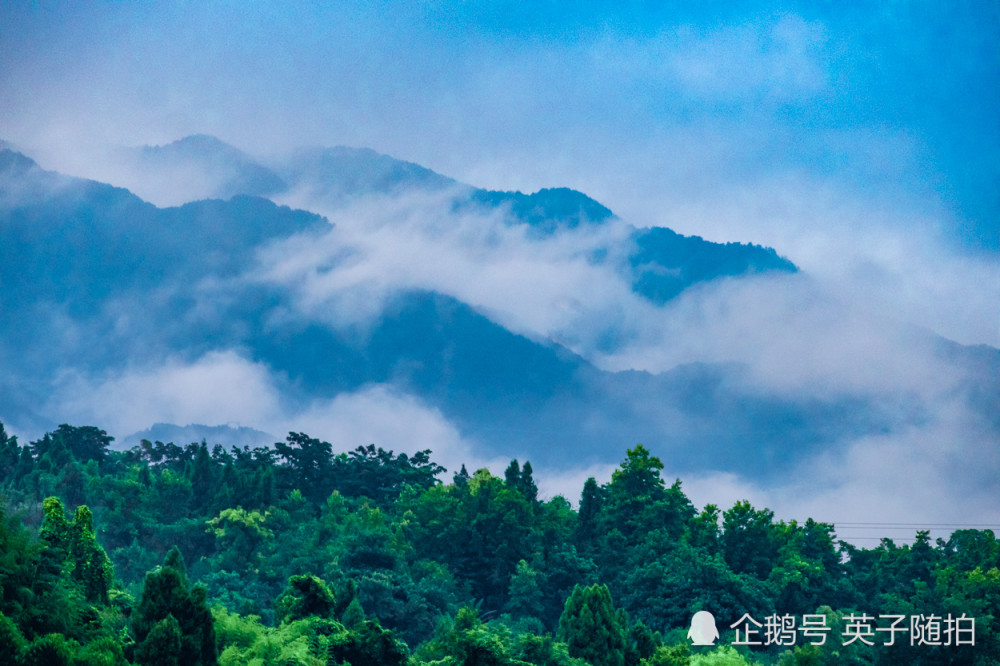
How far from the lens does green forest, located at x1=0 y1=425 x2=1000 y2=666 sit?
1152 inches

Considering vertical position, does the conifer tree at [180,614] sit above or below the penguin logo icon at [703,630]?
below

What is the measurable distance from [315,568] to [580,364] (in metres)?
66.4

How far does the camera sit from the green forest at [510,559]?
2925 cm

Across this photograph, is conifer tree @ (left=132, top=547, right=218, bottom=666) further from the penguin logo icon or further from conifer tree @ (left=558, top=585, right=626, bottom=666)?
the penguin logo icon

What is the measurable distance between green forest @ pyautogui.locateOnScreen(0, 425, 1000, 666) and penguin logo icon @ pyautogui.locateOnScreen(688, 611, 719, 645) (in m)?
0.51

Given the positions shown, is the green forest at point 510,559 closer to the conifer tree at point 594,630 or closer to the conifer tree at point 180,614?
the conifer tree at point 594,630

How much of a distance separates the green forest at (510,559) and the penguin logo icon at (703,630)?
1.68 ft

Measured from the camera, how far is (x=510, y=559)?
1688 inches

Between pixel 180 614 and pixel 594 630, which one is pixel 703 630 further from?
pixel 180 614

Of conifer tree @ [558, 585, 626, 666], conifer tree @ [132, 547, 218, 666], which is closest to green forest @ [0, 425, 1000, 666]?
conifer tree @ [558, 585, 626, 666]

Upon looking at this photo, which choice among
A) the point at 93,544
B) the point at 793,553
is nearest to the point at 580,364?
the point at 793,553

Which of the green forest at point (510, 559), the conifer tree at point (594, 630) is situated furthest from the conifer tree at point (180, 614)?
the conifer tree at point (594, 630)

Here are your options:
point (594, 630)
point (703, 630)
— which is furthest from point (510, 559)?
point (594, 630)

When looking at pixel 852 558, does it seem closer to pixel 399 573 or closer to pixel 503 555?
pixel 503 555
